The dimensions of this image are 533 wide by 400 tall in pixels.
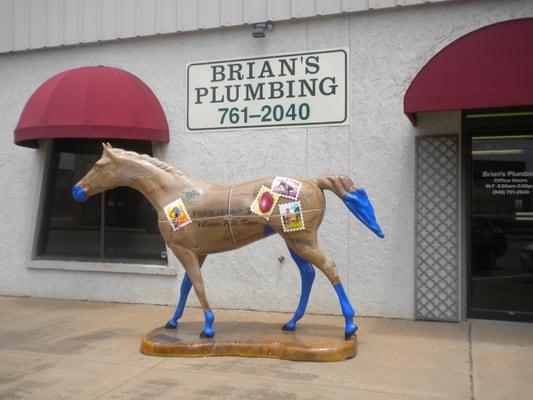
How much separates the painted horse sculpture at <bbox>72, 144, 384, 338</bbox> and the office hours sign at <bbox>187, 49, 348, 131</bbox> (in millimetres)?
2332

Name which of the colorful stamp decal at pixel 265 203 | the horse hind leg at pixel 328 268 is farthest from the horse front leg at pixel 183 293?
the horse hind leg at pixel 328 268

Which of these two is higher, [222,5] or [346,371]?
[222,5]

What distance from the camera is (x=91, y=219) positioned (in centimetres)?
888

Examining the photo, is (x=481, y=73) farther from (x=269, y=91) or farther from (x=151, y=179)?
(x=151, y=179)

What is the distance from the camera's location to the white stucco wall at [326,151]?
720 centimetres

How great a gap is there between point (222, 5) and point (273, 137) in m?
2.26

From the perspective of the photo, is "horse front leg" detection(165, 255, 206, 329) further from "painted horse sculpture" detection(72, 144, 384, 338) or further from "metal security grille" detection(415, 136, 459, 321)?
"metal security grille" detection(415, 136, 459, 321)

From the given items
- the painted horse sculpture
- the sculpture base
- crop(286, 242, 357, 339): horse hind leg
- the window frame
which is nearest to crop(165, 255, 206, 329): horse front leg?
the painted horse sculpture

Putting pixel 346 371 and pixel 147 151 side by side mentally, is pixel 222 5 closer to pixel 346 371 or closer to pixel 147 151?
pixel 147 151

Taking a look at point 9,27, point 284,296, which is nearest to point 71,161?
point 9,27

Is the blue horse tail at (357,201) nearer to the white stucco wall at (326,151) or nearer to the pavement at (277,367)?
the pavement at (277,367)

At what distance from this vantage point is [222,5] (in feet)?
26.6

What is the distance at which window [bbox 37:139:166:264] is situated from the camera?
28.3ft

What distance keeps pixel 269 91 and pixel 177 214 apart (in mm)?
3034
